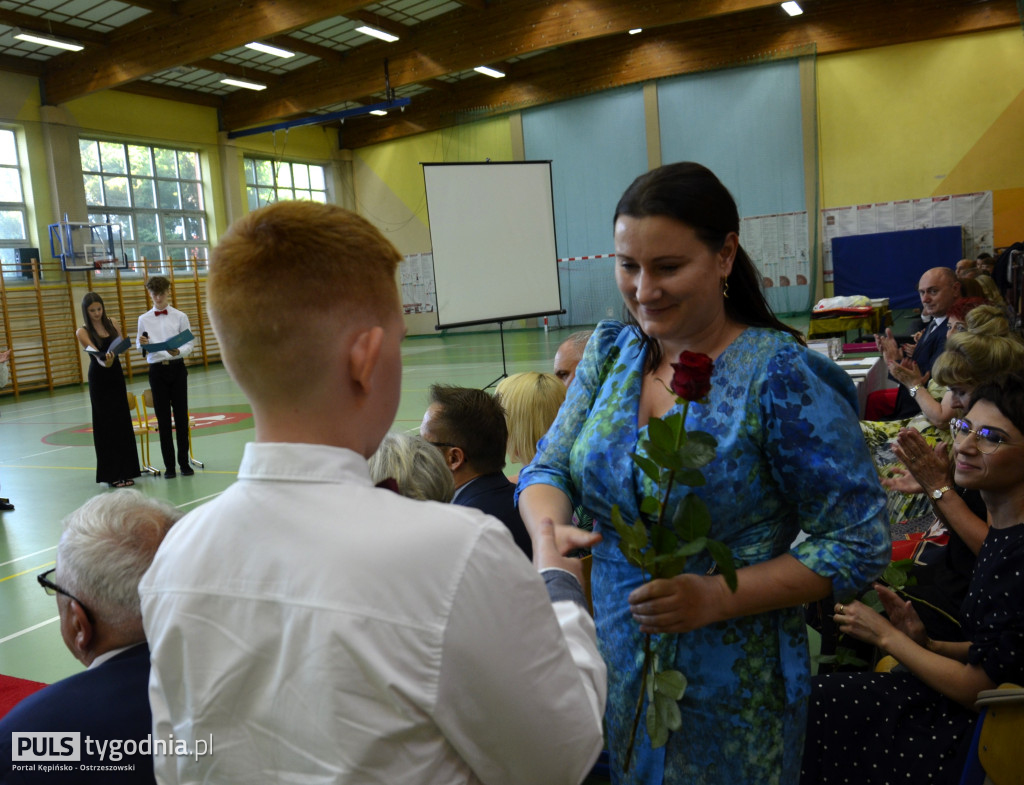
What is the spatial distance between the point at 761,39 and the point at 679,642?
17.3 meters

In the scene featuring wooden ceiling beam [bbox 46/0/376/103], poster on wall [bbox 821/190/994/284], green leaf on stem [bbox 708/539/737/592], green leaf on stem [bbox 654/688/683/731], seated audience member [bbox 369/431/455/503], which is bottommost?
green leaf on stem [bbox 654/688/683/731]

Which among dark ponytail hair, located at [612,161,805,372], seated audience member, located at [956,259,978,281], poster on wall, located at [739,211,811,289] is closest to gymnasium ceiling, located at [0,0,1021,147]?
poster on wall, located at [739,211,811,289]

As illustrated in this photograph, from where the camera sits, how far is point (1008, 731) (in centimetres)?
155

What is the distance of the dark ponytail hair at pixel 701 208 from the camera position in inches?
45.8

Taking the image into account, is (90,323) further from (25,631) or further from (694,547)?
(694,547)

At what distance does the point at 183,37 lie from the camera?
43.1ft

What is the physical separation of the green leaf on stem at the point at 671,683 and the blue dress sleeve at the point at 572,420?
290 millimetres

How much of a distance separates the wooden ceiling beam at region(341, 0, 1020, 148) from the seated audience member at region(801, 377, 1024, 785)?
15.6 m

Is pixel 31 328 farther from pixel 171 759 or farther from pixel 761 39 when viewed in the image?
pixel 171 759

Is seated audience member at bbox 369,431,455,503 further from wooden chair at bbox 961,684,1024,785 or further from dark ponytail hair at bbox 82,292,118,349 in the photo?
dark ponytail hair at bbox 82,292,118,349

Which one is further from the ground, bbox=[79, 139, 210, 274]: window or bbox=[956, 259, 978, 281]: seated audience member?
bbox=[79, 139, 210, 274]: window

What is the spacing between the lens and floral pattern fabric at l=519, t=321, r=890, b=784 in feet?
3.63

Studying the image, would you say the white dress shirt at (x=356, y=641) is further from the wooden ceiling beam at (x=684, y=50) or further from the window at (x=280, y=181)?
the window at (x=280, y=181)

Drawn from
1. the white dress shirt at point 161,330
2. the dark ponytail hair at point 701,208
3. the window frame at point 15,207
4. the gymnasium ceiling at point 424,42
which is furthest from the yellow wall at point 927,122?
the dark ponytail hair at point 701,208
